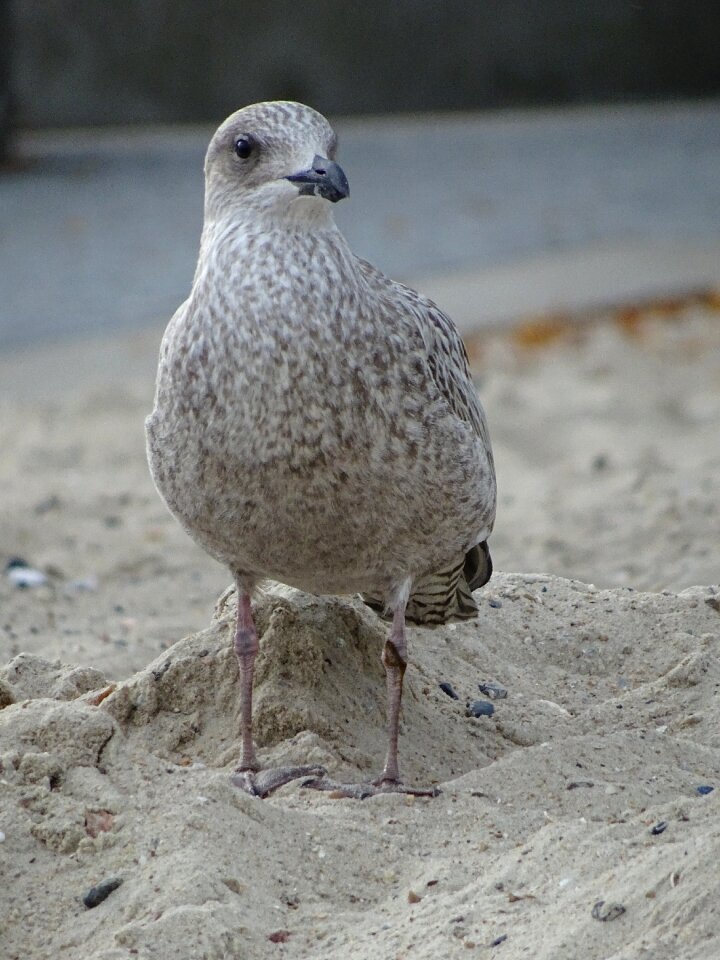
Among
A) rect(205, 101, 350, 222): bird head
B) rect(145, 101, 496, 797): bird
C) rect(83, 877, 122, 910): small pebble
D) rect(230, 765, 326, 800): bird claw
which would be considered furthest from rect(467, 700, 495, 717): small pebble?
rect(205, 101, 350, 222): bird head

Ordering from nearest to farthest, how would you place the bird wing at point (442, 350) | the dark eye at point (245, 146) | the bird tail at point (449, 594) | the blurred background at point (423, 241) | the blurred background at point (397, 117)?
the dark eye at point (245, 146) → the bird wing at point (442, 350) → the bird tail at point (449, 594) → the blurred background at point (423, 241) → the blurred background at point (397, 117)

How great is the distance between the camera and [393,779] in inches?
163

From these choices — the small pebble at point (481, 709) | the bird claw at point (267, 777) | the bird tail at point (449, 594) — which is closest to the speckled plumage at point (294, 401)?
the bird tail at point (449, 594)

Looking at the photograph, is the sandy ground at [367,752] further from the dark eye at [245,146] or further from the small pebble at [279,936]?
the dark eye at [245,146]

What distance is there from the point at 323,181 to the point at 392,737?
1.50m

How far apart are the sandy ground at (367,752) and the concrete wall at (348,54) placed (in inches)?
525

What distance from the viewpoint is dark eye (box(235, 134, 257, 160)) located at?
397 centimetres

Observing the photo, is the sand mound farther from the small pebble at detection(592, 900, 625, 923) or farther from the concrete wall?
the concrete wall

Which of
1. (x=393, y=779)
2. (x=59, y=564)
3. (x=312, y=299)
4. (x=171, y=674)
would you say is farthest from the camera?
(x=59, y=564)

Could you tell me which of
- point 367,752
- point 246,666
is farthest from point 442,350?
point 367,752

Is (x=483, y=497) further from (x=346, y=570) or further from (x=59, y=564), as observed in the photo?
(x=59, y=564)

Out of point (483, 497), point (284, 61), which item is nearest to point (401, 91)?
point (284, 61)

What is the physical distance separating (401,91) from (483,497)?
17326 mm

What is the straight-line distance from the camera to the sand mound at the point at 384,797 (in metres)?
3.25
